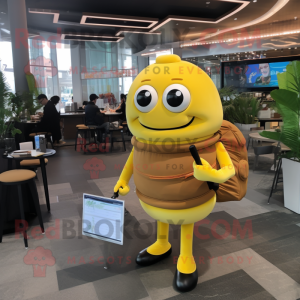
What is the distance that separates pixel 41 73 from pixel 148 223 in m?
11.4

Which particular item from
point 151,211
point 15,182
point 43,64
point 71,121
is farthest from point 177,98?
point 43,64

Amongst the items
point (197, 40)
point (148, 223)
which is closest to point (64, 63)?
point (197, 40)

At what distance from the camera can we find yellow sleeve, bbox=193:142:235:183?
1.78 meters

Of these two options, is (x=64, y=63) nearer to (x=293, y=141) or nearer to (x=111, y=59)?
(x=111, y=59)

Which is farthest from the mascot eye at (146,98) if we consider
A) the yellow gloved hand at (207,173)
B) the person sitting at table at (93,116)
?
the person sitting at table at (93,116)

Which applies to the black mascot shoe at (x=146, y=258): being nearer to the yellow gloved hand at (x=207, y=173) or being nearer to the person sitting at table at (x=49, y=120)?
the yellow gloved hand at (x=207, y=173)

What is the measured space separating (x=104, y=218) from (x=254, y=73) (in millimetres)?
11666

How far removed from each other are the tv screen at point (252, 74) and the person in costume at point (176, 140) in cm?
1105

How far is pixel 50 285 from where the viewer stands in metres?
2.20

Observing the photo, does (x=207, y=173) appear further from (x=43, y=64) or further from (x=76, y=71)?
(x=76, y=71)

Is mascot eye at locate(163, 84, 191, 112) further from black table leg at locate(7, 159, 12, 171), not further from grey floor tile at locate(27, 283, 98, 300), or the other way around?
black table leg at locate(7, 159, 12, 171)

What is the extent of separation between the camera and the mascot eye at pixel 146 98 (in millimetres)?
1873

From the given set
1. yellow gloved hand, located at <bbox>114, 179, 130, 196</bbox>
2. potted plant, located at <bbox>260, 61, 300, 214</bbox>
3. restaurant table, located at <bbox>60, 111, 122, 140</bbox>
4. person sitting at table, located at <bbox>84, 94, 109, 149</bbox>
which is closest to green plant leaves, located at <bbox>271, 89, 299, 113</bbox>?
potted plant, located at <bbox>260, 61, 300, 214</bbox>

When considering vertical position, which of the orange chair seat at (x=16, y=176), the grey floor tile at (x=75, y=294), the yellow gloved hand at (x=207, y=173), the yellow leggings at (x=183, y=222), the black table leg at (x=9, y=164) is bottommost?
the grey floor tile at (x=75, y=294)
